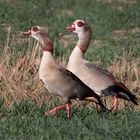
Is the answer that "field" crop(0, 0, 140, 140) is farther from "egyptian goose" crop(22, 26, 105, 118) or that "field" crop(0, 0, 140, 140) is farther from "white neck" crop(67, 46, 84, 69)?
"white neck" crop(67, 46, 84, 69)

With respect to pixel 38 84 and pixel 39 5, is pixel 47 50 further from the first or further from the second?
pixel 39 5

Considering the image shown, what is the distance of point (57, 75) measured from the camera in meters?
9.83

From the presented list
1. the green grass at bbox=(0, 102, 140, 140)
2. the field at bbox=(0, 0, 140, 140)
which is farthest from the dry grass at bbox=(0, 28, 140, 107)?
the green grass at bbox=(0, 102, 140, 140)

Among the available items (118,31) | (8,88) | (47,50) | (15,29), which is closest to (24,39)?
(15,29)

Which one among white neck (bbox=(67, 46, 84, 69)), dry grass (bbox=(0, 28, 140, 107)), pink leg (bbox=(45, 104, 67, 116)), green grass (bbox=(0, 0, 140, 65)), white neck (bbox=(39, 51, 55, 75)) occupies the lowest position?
green grass (bbox=(0, 0, 140, 65))

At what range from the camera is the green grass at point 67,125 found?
8.75m

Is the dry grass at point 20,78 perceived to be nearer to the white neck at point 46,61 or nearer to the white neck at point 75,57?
the white neck at point 75,57

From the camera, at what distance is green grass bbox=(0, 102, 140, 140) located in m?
8.75

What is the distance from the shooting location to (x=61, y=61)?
13.7 m

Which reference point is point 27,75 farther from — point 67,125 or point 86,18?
point 86,18

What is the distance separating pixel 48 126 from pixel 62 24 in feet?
30.7

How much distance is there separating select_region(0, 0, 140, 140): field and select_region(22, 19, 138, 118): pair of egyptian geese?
190 mm

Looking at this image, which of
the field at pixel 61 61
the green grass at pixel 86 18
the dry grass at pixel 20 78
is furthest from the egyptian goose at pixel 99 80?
the green grass at pixel 86 18

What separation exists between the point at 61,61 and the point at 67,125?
4583 mm
